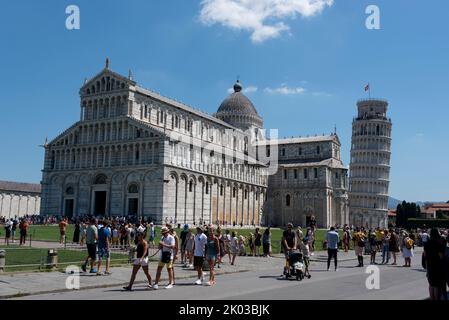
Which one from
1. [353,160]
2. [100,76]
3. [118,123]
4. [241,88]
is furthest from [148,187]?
[353,160]

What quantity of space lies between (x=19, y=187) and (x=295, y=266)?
3014 inches

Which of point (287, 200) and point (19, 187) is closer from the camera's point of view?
point (19, 187)

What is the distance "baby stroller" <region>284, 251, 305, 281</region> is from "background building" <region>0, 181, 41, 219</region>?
69848mm

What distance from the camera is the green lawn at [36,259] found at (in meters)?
16.1

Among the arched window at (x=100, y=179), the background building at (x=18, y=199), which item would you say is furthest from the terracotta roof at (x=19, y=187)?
the arched window at (x=100, y=179)

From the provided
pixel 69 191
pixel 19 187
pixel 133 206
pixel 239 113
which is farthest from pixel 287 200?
pixel 19 187

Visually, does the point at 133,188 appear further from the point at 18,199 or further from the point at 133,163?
the point at 18,199

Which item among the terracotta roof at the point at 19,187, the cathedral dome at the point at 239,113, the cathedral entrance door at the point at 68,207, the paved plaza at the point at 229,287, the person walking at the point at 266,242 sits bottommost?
the paved plaza at the point at 229,287

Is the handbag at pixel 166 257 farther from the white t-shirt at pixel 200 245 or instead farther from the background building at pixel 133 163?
the background building at pixel 133 163

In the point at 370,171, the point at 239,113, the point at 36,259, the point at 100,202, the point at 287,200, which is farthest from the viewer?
the point at 370,171

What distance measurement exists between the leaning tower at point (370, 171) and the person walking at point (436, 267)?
302ft

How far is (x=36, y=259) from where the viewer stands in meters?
18.6

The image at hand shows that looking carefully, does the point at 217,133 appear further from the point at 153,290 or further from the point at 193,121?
the point at 153,290

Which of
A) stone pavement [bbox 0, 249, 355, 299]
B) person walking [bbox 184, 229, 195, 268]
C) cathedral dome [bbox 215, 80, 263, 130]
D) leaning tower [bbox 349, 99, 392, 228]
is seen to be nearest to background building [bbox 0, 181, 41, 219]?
cathedral dome [bbox 215, 80, 263, 130]
